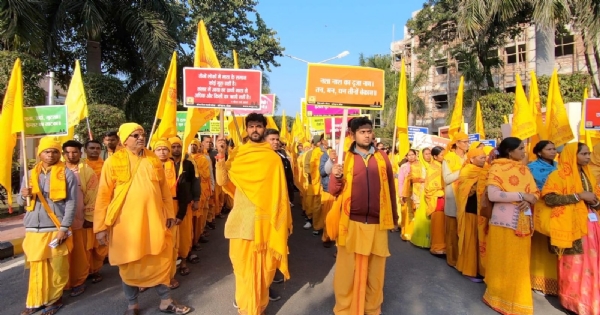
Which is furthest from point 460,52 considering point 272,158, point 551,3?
point 272,158

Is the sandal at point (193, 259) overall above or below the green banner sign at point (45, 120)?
below

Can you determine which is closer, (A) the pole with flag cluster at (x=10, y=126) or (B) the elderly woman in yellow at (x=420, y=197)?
(A) the pole with flag cluster at (x=10, y=126)

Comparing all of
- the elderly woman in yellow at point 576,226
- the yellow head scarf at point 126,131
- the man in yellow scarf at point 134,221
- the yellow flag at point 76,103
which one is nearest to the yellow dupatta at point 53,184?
the man in yellow scarf at point 134,221

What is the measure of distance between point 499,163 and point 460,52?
72.3ft

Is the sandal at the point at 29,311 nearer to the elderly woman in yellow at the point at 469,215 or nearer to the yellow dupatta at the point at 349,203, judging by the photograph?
the yellow dupatta at the point at 349,203

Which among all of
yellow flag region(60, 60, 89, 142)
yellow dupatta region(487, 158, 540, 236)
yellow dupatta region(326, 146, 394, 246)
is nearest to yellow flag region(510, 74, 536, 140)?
yellow dupatta region(487, 158, 540, 236)

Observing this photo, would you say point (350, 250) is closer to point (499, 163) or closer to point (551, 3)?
point (499, 163)

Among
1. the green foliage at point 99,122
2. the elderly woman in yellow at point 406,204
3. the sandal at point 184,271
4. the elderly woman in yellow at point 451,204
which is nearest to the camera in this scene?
the sandal at point 184,271

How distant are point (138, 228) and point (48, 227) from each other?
1070mm

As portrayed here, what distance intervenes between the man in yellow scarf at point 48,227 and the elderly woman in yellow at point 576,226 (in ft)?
16.0

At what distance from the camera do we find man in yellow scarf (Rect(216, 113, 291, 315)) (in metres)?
3.49

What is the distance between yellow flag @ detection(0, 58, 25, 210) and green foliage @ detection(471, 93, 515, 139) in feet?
57.2

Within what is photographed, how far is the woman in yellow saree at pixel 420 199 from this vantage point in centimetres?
643

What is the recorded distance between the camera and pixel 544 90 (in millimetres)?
15820
